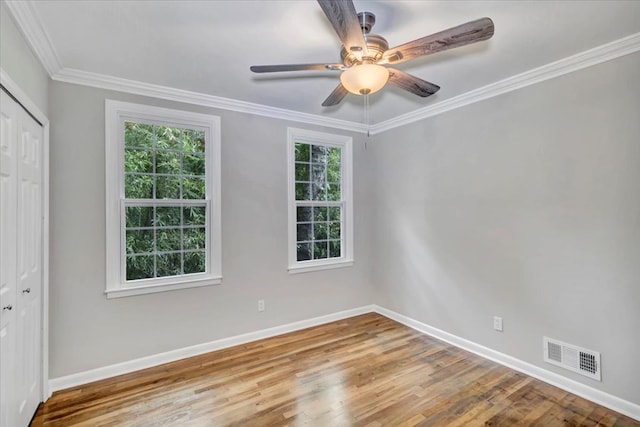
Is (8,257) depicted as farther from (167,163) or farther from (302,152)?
(302,152)

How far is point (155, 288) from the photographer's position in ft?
9.50

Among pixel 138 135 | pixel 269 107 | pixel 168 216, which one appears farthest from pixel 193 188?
pixel 269 107

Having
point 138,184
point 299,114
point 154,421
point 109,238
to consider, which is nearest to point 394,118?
point 299,114

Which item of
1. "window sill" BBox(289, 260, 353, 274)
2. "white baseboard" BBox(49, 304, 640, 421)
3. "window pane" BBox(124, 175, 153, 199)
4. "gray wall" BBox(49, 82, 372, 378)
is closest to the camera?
"white baseboard" BBox(49, 304, 640, 421)

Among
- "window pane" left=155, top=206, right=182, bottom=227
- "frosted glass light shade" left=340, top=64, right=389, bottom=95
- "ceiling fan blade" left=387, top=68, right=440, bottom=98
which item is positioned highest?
"ceiling fan blade" left=387, top=68, right=440, bottom=98

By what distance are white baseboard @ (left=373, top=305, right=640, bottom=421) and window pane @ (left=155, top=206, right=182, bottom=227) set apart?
2.86m

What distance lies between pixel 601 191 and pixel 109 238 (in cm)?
392

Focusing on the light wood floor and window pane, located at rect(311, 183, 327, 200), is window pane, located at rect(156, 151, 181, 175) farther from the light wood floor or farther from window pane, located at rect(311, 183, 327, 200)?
the light wood floor

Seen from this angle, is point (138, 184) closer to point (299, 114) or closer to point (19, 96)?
point (19, 96)

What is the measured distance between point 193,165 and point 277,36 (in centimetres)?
163

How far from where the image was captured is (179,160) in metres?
3.11

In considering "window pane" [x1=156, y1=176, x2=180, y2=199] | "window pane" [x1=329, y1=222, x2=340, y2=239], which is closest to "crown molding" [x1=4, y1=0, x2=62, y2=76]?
"window pane" [x1=156, y1=176, x2=180, y2=199]

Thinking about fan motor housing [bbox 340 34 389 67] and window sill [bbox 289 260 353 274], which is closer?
fan motor housing [bbox 340 34 389 67]

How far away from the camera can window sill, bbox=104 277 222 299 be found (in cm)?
273
